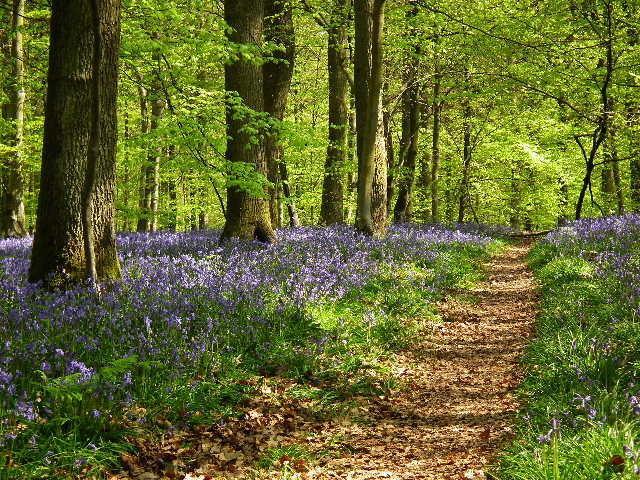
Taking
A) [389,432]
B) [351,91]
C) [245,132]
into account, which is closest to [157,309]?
[389,432]

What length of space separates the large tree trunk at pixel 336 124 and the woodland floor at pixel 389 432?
447 inches

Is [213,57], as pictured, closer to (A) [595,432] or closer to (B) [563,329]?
(B) [563,329]

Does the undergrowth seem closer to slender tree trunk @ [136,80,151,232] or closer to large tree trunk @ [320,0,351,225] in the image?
large tree trunk @ [320,0,351,225]

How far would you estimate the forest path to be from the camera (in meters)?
4.31

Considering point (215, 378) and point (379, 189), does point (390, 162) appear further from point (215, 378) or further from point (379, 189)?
point (215, 378)

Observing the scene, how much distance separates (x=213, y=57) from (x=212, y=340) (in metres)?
6.05

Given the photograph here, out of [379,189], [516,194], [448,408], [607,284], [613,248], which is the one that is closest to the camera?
[448,408]

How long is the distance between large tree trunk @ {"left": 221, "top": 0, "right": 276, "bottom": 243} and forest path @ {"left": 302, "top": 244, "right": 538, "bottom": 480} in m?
4.42

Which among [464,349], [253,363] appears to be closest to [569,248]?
[464,349]

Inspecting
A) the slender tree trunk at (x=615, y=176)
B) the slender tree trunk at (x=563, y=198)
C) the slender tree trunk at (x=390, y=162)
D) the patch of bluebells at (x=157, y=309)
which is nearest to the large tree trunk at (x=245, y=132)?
the patch of bluebells at (x=157, y=309)

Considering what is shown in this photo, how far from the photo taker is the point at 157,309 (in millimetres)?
5824

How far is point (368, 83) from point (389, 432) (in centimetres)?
1033

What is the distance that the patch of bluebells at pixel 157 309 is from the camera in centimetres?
434

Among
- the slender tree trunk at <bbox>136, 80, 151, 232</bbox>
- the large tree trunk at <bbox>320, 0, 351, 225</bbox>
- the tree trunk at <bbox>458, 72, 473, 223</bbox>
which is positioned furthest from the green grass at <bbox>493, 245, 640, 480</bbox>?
the tree trunk at <bbox>458, 72, 473, 223</bbox>
